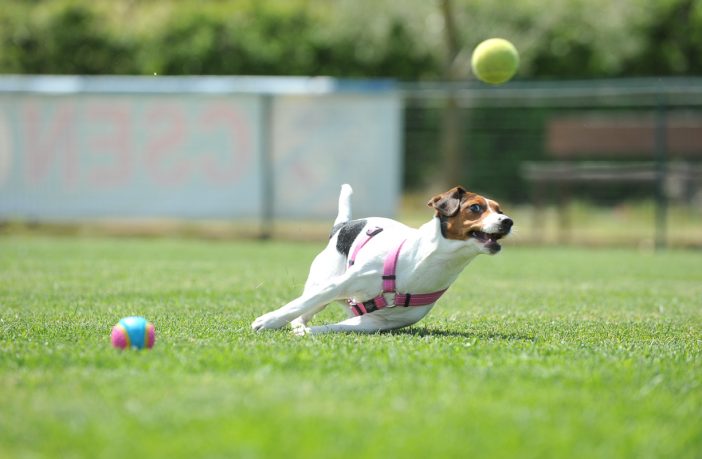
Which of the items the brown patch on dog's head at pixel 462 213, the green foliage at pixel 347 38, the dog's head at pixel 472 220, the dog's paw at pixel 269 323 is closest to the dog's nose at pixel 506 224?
the dog's head at pixel 472 220

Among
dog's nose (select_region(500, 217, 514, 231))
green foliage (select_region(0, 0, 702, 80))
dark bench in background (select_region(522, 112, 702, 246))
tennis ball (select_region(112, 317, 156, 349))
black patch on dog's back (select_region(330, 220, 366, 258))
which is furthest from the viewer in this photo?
green foliage (select_region(0, 0, 702, 80))

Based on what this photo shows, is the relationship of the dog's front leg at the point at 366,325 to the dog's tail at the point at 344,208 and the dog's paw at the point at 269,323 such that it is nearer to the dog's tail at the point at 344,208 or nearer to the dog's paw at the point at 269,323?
the dog's paw at the point at 269,323

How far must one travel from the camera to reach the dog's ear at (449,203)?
633 centimetres

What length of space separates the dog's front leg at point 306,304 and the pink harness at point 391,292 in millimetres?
203

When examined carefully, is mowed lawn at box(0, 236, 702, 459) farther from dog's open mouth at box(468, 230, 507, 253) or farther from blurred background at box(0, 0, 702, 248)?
blurred background at box(0, 0, 702, 248)

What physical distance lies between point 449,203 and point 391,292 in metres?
0.68

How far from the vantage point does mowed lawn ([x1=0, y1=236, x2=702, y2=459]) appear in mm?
3809

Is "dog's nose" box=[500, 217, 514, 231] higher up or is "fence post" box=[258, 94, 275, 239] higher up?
"dog's nose" box=[500, 217, 514, 231]

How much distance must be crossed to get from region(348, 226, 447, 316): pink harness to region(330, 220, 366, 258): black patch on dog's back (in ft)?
0.47

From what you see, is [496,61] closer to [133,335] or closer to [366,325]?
[366,325]

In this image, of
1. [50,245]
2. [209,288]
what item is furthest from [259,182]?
[209,288]

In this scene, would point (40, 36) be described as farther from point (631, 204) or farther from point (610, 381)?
point (610, 381)

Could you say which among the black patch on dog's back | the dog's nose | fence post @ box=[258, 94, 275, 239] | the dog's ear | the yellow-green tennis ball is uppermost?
the yellow-green tennis ball

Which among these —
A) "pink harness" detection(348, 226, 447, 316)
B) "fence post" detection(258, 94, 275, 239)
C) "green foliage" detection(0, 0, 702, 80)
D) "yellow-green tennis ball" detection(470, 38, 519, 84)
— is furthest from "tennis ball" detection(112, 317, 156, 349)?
"green foliage" detection(0, 0, 702, 80)
